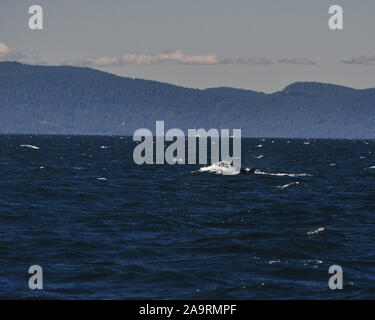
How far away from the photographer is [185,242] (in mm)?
28094

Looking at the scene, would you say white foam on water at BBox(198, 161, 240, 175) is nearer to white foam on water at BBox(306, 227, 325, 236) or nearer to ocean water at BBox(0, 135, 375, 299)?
ocean water at BBox(0, 135, 375, 299)

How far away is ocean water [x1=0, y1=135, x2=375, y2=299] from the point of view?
20.6 meters

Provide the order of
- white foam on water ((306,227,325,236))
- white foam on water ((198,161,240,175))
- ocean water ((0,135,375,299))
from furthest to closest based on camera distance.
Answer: white foam on water ((198,161,240,175)) < white foam on water ((306,227,325,236)) < ocean water ((0,135,375,299))

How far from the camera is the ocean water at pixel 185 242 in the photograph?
20641 millimetres

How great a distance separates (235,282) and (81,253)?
6.48 meters

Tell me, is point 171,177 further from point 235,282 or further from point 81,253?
point 235,282

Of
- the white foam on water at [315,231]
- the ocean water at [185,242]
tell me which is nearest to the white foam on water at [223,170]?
the ocean water at [185,242]

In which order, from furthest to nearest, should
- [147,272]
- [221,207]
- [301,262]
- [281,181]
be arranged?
[281,181]
[221,207]
[301,262]
[147,272]

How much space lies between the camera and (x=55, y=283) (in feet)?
68.4

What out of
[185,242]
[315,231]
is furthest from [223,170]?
[185,242]

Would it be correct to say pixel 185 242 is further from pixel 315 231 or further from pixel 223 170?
pixel 223 170

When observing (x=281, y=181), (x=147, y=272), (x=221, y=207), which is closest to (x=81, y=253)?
(x=147, y=272)

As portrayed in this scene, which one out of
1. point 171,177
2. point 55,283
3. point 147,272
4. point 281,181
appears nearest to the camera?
point 55,283

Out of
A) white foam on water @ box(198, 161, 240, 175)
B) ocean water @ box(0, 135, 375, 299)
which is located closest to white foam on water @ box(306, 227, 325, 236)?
ocean water @ box(0, 135, 375, 299)
